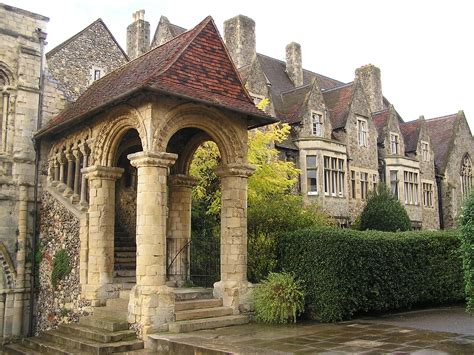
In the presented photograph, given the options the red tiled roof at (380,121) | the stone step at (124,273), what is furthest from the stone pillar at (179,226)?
the red tiled roof at (380,121)

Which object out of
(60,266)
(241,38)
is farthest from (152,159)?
(241,38)

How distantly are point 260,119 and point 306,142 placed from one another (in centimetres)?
1362

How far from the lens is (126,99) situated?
32.7ft

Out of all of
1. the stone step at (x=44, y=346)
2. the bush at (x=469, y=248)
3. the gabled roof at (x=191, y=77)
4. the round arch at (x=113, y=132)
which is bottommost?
the stone step at (x=44, y=346)

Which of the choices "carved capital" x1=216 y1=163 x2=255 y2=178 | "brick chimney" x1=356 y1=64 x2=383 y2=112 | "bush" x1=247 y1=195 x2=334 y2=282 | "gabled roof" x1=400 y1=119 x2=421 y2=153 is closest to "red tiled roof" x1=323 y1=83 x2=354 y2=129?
"gabled roof" x1=400 y1=119 x2=421 y2=153

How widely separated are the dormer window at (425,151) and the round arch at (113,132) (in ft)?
86.1

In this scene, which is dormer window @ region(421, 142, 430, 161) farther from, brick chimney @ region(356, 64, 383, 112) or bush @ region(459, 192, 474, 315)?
bush @ region(459, 192, 474, 315)

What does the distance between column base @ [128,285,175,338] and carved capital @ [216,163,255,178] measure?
2.87 metres

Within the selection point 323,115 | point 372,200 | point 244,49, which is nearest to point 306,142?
point 323,115

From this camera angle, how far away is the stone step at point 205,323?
9211 millimetres

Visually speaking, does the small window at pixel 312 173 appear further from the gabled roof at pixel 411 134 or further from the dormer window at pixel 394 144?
the gabled roof at pixel 411 134

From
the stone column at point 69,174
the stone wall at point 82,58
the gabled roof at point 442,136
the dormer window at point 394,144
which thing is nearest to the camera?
the stone column at point 69,174

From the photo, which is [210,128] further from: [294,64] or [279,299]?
[294,64]

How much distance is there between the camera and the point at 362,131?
28172 mm
